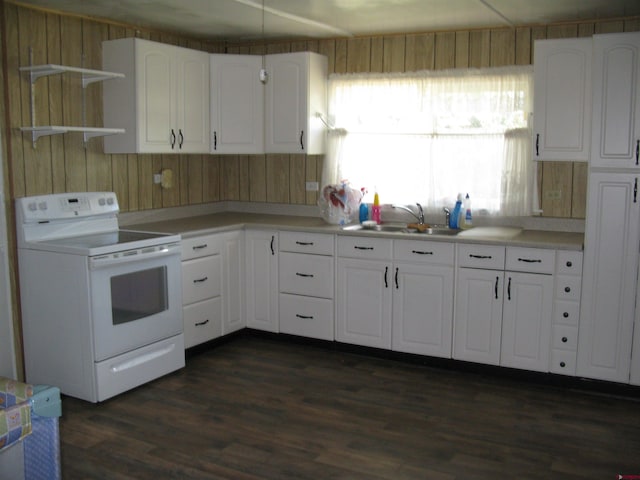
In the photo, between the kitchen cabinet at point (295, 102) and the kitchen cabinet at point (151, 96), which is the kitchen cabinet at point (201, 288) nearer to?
the kitchen cabinet at point (151, 96)

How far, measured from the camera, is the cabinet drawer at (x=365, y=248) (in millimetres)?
4484

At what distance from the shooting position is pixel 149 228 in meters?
4.64

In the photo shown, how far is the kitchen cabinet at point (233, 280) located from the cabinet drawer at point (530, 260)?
1953 mm

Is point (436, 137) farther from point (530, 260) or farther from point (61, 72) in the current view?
point (61, 72)

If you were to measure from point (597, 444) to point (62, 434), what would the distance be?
8.86 ft

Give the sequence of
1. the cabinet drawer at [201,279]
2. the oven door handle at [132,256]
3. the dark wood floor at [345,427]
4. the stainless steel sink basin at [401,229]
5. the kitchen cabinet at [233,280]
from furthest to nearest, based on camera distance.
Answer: the kitchen cabinet at [233,280] < the stainless steel sink basin at [401,229] < the cabinet drawer at [201,279] < the oven door handle at [132,256] < the dark wood floor at [345,427]

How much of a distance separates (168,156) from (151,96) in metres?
0.77

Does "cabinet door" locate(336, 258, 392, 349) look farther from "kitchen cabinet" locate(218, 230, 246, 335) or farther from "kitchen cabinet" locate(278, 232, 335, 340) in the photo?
"kitchen cabinet" locate(218, 230, 246, 335)

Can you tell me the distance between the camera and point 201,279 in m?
4.63

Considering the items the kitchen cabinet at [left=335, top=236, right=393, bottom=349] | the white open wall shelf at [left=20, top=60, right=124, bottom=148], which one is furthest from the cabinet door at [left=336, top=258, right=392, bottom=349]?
the white open wall shelf at [left=20, top=60, right=124, bottom=148]

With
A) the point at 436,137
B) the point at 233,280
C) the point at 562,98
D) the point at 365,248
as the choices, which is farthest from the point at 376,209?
the point at 562,98

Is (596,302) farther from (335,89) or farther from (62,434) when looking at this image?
(62,434)

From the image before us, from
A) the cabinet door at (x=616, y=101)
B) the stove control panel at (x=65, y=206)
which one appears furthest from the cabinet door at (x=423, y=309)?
the stove control panel at (x=65, y=206)

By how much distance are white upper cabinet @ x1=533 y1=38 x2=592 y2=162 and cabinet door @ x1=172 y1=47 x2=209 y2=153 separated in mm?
2355
